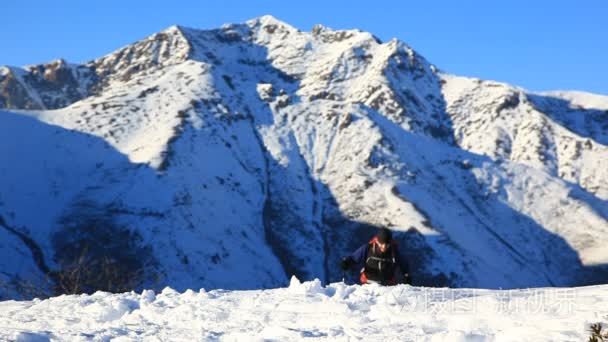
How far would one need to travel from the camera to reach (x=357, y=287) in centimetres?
1529

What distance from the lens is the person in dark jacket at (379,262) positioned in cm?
1622

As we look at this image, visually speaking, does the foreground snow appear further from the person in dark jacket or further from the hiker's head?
the hiker's head

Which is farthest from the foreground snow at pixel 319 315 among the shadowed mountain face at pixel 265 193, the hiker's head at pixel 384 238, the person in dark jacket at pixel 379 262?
the shadowed mountain face at pixel 265 193

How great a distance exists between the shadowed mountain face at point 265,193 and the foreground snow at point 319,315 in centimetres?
8385

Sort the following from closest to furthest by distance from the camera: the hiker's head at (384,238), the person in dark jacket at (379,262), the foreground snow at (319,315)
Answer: the foreground snow at (319,315) < the hiker's head at (384,238) < the person in dark jacket at (379,262)

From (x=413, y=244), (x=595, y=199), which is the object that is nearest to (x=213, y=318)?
(x=413, y=244)

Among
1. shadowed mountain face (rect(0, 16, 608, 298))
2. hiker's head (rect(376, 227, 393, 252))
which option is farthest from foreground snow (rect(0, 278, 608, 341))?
shadowed mountain face (rect(0, 16, 608, 298))

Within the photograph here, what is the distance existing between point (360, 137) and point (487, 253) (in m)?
42.7

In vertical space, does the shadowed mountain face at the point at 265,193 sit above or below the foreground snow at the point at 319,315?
above

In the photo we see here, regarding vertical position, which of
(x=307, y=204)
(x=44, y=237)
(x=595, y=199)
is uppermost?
(x=595, y=199)

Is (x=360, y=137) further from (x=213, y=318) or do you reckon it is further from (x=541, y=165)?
(x=213, y=318)

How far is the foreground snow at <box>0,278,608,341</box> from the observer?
1098 cm

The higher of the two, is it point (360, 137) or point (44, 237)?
point (360, 137)

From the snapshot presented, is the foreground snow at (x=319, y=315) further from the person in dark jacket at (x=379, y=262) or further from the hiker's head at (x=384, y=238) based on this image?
the hiker's head at (x=384, y=238)
